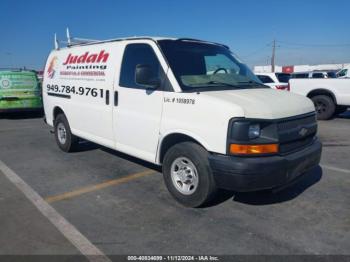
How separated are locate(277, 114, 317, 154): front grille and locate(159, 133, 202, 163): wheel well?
3.31 ft

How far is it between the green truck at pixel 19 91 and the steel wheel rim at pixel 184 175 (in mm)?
9487

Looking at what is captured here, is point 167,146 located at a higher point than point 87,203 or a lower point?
higher

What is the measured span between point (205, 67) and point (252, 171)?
185 cm

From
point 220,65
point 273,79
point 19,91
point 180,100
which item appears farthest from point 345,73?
point 19,91

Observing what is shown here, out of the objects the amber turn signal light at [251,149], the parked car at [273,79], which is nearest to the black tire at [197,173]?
the amber turn signal light at [251,149]

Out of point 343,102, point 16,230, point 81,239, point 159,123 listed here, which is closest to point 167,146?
point 159,123

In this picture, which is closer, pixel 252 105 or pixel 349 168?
pixel 252 105

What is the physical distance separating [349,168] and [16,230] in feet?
17.3

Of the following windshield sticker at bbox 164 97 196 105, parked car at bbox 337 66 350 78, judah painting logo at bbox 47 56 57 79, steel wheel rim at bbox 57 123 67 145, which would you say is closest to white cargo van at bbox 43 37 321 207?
windshield sticker at bbox 164 97 196 105

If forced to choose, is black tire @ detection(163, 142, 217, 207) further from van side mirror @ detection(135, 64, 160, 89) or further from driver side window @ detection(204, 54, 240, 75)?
driver side window @ detection(204, 54, 240, 75)

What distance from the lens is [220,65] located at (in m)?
4.93

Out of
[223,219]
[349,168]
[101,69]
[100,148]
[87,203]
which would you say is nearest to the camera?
[223,219]

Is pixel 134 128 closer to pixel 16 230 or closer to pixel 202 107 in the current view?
pixel 202 107

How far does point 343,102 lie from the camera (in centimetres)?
1105
